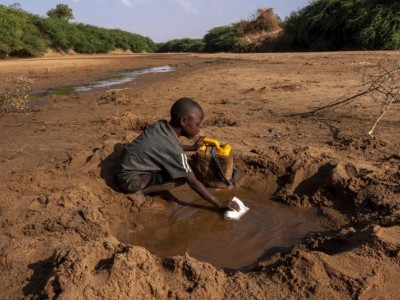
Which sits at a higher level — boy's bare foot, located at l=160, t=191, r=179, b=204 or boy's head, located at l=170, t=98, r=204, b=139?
boy's head, located at l=170, t=98, r=204, b=139

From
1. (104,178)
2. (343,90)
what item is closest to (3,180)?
(104,178)

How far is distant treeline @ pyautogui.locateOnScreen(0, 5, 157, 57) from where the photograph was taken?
77.9 ft

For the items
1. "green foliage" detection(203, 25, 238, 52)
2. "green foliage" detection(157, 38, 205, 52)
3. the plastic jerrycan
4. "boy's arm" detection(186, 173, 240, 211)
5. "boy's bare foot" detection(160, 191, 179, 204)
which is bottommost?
"green foliage" detection(157, 38, 205, 52)

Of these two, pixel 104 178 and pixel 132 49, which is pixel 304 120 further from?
pixel 132 49

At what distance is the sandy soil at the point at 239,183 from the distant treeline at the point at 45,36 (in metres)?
18.5

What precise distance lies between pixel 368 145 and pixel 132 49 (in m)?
44.6

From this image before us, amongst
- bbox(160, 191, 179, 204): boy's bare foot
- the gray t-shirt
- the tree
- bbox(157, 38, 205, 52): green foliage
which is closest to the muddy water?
bbox(160, 191, 179, 204): boy's bare foot

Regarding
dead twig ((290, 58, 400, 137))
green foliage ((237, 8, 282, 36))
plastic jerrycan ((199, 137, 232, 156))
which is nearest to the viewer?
plastic jerrycan ((199, 137, 232, 156))

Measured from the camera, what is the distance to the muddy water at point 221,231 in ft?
9.73

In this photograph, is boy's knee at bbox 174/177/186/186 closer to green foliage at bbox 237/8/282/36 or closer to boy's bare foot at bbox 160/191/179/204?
boy's bare foot at bbox 160/191/179/204

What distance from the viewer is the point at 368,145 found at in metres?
4.36

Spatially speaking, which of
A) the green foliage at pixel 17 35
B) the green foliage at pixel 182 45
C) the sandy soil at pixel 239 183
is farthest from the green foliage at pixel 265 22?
the sandy soil at pixel 239 183

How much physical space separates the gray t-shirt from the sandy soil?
36 cm

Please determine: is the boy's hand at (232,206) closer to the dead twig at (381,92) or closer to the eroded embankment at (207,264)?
the eroded embankment at (207,264)
